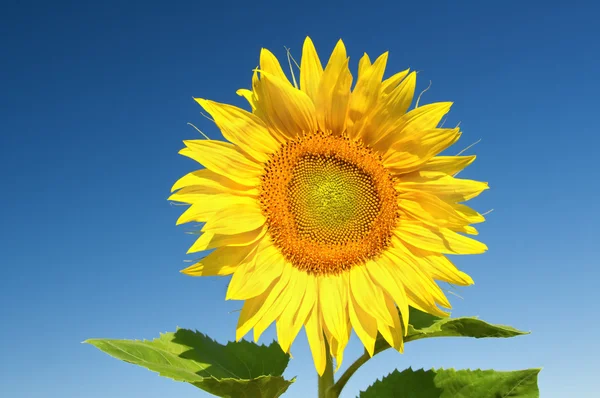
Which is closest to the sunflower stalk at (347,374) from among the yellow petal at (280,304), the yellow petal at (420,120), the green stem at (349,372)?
the green stem at (349,372)

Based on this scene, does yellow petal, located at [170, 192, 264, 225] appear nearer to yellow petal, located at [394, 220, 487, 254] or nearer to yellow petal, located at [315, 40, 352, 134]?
yellow petal, located at [315, 40, 352, 134]

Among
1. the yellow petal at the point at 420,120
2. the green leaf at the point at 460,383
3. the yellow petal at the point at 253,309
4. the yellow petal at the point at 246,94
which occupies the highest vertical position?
the yellow petal at the point at 246,94

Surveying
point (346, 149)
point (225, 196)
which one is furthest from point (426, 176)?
point (225, 196)

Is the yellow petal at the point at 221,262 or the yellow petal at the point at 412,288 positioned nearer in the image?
the yellow petal at the point at 221,262

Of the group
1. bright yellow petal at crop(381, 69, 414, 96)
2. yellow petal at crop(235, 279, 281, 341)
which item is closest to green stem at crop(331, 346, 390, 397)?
yellow petal at crop(235, 279, 281, 341)

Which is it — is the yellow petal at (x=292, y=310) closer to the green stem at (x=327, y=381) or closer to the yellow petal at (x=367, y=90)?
the green stem at (x=327, y=381)

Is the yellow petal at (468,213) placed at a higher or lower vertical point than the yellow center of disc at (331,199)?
lower

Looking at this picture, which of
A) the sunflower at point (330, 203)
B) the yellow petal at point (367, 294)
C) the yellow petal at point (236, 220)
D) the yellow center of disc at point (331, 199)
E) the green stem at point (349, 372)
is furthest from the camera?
the yellow center of disc at point (331, 199)

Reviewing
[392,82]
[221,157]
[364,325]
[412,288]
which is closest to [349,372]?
[364,325]
